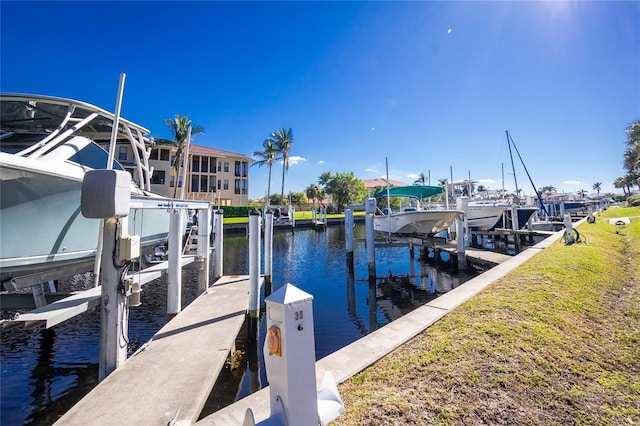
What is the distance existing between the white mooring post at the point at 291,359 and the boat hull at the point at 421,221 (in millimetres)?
12781

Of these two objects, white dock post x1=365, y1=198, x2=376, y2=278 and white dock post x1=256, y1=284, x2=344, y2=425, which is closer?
white dock post x1=256, y1=284, x2=344, y2=425

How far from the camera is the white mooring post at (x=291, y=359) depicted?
2.08 metres

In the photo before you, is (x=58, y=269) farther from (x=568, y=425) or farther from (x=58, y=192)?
(x=568, y=425)

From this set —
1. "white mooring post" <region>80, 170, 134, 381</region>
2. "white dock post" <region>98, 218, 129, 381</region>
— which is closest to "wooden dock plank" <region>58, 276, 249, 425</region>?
"white dock post" <region>98, 218, 129, 381</region>

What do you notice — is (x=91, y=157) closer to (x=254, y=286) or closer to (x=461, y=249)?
(x=254, y=286)

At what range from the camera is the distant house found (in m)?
42.5

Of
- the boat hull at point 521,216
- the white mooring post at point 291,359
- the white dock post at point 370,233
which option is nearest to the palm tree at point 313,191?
the boat hull at point 521,216

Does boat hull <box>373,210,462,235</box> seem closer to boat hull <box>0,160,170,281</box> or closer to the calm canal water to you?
the calm canal water

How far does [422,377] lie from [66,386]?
598 centimetres

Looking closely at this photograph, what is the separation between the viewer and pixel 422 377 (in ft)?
11.0

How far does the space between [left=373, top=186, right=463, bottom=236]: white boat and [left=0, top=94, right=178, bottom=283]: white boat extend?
11438mm

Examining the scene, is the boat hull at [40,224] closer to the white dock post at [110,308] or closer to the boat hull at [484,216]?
the white dock post at [110,308]

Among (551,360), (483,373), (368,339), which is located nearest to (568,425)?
(483,373)

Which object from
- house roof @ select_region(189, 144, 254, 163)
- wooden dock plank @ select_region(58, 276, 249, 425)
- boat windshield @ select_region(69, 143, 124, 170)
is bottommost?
wooden dock plank @ select_region(58, 276, 249, 425)
